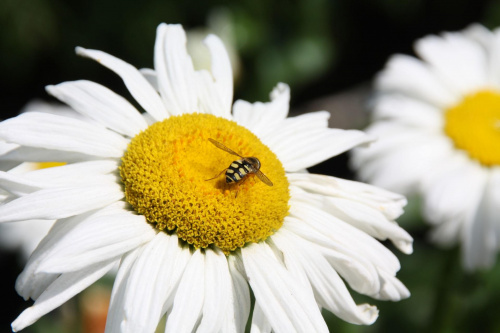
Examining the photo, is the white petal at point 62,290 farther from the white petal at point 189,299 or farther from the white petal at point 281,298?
the white petal at point 281,298

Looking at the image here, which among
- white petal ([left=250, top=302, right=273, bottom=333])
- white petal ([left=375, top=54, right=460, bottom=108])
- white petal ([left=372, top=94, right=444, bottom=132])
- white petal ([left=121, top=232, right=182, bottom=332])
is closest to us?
white petal ([left=121, top=232, right=182, bottom=332])

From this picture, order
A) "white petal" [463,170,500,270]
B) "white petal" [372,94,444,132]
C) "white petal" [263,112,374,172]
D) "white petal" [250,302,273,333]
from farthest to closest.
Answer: "white petal" [372,94,444,132] < "white petal" [463,170,500,270] < "white petal" [263,112,374,172] < "white petal" [250,302,273,333]

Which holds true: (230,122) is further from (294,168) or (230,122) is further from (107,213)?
(107,213)

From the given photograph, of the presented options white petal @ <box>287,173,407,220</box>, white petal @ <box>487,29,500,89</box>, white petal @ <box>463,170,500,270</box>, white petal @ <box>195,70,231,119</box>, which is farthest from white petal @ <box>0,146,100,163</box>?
white petal @ <box>487,29,500,89</box>

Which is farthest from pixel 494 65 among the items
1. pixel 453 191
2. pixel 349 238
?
pixel 349 238

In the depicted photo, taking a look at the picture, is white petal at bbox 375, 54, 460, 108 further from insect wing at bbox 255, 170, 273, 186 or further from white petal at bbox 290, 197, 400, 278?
insect wing at bbox 255, 170, 273, 186

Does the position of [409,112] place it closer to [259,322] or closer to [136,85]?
[136,85]

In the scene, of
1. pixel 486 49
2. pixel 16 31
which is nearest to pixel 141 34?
pixel 16 31
